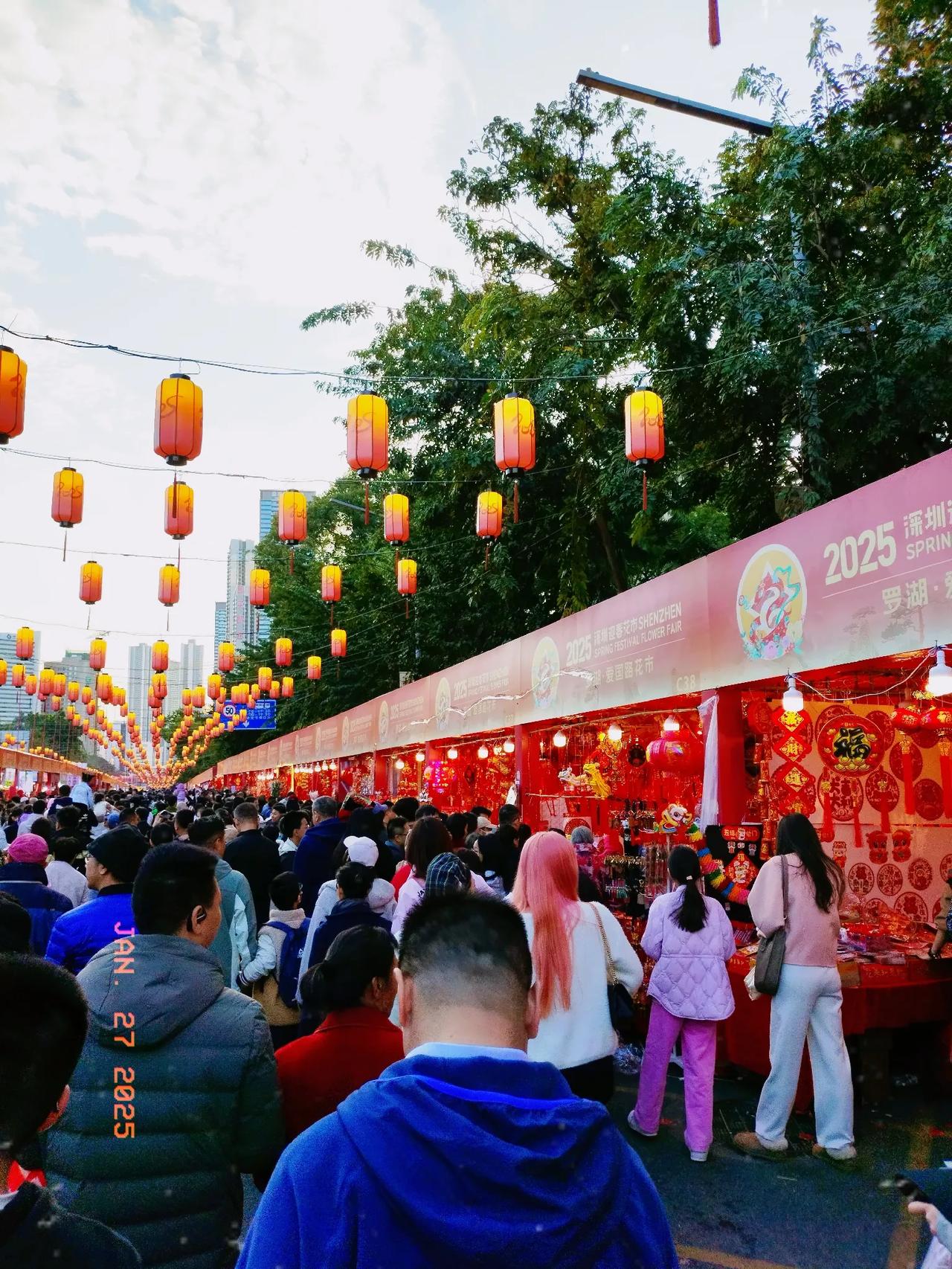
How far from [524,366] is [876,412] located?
24.2ft

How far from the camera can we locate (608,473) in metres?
17.7

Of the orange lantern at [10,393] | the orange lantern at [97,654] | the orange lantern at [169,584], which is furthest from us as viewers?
the orange lantern at [97,654]

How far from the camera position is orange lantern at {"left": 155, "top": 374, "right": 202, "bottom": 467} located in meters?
9.98

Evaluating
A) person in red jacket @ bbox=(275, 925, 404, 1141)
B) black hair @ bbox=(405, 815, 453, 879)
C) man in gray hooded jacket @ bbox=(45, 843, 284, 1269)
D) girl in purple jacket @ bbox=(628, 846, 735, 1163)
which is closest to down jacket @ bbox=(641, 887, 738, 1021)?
girl in purple jacket @ bbox=(628, 846, 735, 1163)

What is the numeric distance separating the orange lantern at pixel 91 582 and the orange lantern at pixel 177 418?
961cm

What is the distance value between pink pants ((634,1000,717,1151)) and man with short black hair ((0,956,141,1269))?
15.3 feet

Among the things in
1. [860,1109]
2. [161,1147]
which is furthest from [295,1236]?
[860,1109]

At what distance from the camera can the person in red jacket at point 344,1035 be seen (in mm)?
2654

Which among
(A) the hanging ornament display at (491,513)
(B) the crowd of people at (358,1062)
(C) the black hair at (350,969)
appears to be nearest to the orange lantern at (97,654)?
(A) the hanging ornament display at (491,513)

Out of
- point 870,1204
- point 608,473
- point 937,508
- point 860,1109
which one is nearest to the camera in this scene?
point 870,1204

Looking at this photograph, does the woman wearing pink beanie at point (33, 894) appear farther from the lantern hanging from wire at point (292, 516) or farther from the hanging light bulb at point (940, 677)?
the lantern hanging from wire at point (292, 516)

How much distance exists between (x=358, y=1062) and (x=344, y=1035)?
10 cm

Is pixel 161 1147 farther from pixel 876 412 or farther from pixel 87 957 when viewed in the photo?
pixel 876 412

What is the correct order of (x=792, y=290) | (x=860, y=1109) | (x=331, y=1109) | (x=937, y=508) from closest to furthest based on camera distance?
(x=331, y=1109) < (x=860, y=1109) < (x=937, y=508) < (x=792, y=290)
